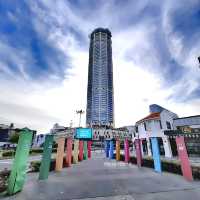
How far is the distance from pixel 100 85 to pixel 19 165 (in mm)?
157590

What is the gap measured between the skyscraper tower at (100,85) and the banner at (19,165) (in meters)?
147

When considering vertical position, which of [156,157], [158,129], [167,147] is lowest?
[156,157]

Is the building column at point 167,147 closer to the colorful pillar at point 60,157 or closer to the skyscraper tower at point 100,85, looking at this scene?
the colorful pillar at point 60,157

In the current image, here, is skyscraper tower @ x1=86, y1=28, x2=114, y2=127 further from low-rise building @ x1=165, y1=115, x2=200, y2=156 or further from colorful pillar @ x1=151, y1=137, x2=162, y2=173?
colorful pillar @ x1=151, y1=137, x2=162, y2=173

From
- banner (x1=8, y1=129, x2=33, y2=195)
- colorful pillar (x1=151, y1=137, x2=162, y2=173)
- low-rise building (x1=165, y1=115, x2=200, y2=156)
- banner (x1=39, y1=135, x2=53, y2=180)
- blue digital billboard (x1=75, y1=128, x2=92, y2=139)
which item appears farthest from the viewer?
blue digital billboard (x1=75, y1=128, x2=92, y2=139)

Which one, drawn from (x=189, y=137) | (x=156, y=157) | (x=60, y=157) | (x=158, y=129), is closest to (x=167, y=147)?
(x=158, y=129)

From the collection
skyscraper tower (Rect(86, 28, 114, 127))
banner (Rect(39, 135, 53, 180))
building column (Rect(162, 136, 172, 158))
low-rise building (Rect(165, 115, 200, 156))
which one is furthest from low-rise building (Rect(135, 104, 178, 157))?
skyscraper tower (Rect(86, 28, 114, 127))

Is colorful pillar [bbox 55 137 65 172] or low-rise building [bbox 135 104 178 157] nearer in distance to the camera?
colorful pillar [bbox 55 137 65 172]

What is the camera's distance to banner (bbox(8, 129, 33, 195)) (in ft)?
20.3

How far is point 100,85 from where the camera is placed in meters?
163

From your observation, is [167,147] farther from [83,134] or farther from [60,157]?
[83,134]

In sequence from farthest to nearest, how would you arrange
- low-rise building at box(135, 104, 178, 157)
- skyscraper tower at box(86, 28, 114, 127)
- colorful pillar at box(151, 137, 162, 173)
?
skyscraper tower at box(86, 28, 114, 127) → low-rise building at box(135, 104, 178, 157) → colorful pillar at box(151, 137, 162, 173)

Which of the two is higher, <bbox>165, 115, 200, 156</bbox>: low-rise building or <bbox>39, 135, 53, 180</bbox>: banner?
<bbox>165, 115, 200, 156</bbox>: low-rise building

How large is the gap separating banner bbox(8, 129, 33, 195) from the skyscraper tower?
5777 inches
